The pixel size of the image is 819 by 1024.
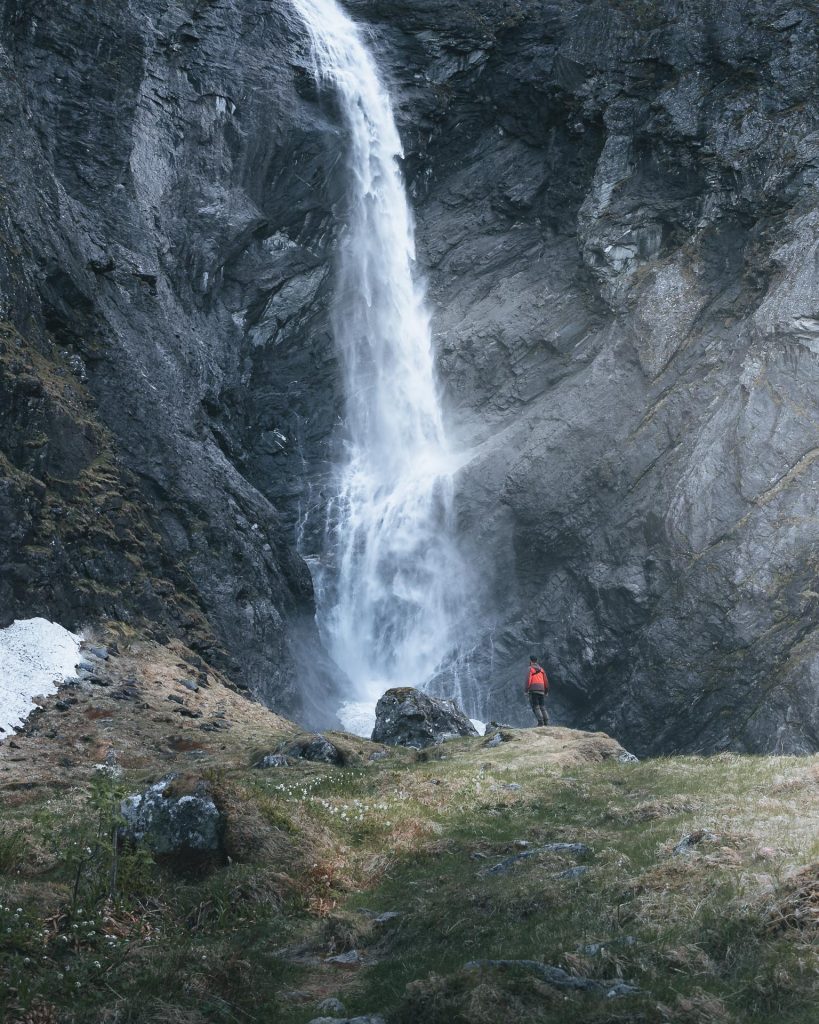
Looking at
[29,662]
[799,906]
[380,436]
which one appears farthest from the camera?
[380,436]

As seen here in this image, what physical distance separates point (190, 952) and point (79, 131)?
4148cm

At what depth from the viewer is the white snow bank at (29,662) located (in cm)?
2298

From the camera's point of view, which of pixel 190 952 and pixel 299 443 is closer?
pixel 190 952

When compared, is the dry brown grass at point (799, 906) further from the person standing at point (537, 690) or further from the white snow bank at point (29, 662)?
the person standing at point (537, 690)

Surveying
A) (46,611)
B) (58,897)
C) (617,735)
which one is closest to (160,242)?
(46,611)

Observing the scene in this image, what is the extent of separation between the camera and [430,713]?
2889 cm

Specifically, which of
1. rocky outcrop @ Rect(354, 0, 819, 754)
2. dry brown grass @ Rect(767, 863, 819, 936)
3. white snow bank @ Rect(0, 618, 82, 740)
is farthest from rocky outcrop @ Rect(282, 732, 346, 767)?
rocky outcrop @ Rect(354, 0, 819, 754)

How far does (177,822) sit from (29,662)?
15857mm

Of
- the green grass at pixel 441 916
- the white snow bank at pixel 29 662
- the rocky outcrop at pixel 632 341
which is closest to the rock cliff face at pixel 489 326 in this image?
the rocky outcrop at pixel 632 341

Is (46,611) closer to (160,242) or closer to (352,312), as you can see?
(160,242)

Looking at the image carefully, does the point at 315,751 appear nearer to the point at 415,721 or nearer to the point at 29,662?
the point at 415,721

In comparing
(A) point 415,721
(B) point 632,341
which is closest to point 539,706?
(A) point 415,721

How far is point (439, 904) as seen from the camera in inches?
406

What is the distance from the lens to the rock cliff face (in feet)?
121
